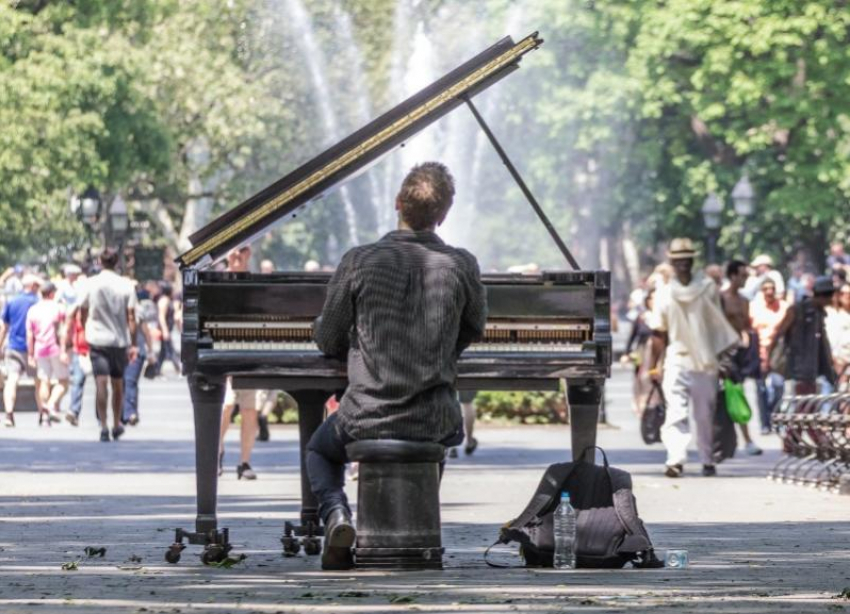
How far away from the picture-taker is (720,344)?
2248 cm

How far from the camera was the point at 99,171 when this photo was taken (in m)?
57.4

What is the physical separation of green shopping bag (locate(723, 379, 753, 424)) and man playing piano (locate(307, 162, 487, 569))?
10561 millimetres

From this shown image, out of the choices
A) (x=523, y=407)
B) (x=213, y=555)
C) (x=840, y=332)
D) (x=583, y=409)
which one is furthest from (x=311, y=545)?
(x=523, y=407)

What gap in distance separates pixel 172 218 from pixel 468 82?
67.1 metres

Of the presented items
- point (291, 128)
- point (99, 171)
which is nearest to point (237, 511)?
point (99, 171)

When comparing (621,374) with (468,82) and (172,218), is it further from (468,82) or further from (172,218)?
(468,82)

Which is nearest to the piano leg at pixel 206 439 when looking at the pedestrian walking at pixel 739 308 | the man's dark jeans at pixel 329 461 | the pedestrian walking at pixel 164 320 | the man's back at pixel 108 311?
the man's dark jeans at pixel 329 461

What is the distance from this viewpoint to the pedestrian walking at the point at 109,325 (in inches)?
1058

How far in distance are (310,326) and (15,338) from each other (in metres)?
20.0

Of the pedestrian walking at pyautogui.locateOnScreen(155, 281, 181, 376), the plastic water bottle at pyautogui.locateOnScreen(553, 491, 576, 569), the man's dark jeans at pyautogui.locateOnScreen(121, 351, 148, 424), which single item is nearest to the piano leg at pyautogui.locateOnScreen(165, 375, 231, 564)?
the plastic water bottle at pyautogui.locateOnScreen(553, 491, 576, 569)

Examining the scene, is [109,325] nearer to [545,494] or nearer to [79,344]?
[79,344]

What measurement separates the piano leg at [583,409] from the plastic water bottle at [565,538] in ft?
6.16

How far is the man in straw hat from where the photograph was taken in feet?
73.1

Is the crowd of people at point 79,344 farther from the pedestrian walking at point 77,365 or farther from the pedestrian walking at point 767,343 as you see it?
the pedestrian walking at point 767,343
